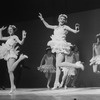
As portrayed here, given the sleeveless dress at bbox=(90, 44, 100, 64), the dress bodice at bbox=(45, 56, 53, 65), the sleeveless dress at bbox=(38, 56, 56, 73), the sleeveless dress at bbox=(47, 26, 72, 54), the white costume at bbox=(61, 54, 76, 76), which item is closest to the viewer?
the sleeveless dress at bbox=(47, 26, 72, 54)

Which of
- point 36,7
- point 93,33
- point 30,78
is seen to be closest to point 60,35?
point 93,33

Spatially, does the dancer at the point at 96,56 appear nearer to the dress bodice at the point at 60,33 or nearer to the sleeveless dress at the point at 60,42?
the sleeveless dress at the point at 60,42

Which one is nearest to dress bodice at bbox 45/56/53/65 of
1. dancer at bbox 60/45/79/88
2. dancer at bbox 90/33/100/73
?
dancer at bbox 60/45/79/88

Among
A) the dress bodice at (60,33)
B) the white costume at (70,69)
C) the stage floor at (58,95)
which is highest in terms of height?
the dress bodice at (60,33)

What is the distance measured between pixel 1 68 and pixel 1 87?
1.85 ft

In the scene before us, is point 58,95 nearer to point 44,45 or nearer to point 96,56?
point 96,56

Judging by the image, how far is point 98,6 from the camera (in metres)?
7.27

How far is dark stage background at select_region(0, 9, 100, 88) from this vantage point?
7.50 meters

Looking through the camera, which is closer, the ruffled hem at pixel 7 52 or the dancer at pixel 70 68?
the ruffled hem at pixel 7 52

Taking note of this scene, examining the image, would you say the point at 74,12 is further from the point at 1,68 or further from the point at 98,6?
the point at 1,68

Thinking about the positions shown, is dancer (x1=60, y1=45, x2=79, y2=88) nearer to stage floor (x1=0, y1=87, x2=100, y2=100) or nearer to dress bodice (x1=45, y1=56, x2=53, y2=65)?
dress bodice (x1=45, y1=56, x2=53, y2=65)

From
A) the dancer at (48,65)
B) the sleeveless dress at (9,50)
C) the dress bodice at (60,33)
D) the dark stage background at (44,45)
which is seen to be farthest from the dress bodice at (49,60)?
the sleeveless dress at (9,50)

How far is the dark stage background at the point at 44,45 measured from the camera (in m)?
7.50

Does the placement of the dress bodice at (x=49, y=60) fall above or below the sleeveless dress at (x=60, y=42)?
below
